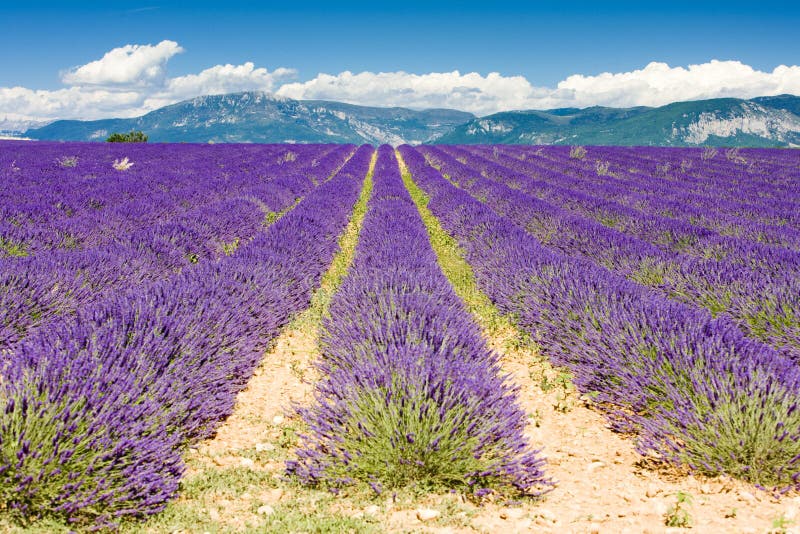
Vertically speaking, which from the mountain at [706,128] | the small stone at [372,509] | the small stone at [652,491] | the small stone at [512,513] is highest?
the mountain at [706,128]

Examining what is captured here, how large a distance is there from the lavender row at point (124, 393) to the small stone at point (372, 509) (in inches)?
34.4

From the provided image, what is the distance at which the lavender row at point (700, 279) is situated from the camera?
394cm

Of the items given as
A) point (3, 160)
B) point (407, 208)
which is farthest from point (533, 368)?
point (3, 160)

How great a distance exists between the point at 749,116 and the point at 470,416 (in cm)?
23718

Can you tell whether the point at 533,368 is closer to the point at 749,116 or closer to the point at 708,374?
the point at 708,374

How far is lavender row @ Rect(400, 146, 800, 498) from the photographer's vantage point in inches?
87.5

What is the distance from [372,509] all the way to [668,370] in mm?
2081

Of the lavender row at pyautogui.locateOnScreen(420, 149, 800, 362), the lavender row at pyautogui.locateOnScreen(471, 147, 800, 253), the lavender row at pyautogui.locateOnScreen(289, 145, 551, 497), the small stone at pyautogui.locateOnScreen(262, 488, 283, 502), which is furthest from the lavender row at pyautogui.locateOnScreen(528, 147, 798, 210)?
the small stone at pyautogui.locateOnScreen(262, 488, 283, 502)

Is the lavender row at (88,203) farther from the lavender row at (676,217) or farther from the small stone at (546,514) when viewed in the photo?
the lavender row at (676,217)

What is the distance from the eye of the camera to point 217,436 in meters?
2.82

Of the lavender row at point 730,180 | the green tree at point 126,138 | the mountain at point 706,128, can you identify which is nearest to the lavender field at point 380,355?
the lavender row at point 730,180

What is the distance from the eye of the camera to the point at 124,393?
2316 mm

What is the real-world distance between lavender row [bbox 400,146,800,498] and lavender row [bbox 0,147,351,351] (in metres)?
3.96

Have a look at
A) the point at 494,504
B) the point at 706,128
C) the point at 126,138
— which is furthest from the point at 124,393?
the point at 706,128
